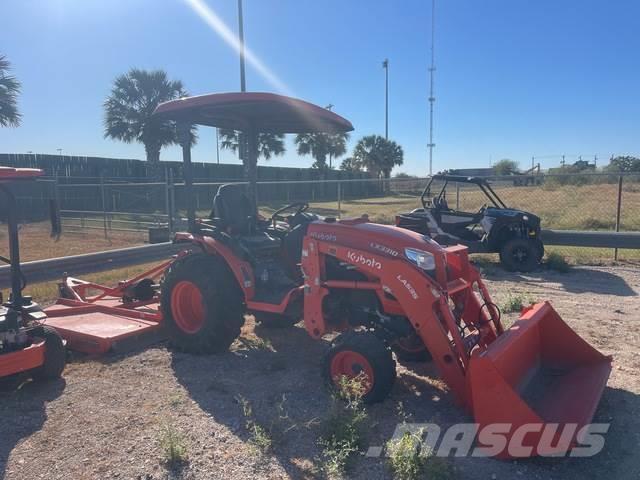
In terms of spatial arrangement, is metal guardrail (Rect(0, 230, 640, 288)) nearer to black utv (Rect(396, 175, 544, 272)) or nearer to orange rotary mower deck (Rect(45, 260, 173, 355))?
orange rotary mower deck (Rect(45, 260, 173, 355))

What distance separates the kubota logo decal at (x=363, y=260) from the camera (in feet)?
12.6

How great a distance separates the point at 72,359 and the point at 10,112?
1909 centimetres

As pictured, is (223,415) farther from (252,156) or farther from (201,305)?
(252,156)

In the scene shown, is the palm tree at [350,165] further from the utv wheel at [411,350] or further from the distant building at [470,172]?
the utv wheel at [411,350]

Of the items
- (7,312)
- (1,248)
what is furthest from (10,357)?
(1,248)

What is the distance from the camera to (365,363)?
366 cm

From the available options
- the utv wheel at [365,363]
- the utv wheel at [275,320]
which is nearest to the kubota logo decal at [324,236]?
the utv wheel at [365,363]

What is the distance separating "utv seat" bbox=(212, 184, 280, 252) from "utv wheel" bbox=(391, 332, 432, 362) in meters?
1.56

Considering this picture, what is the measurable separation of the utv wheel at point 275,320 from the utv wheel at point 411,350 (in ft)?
5.01

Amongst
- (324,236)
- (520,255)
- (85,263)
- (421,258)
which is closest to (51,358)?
(324,236)

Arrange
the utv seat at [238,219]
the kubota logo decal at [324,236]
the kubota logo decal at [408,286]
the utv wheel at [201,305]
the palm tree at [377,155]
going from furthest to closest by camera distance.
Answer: the palm tree at [377,155] → the utv seat at [238,219] → the utv wheel at [201,305] → the kubota logo decal at [324,236] → the kubota logo decal at [408,286]

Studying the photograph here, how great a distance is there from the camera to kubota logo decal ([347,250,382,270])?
151 inches

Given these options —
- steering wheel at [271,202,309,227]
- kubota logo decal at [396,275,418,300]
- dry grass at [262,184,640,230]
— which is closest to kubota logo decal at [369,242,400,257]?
kubota logo decal at [396,275,418,300]

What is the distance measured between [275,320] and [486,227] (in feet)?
17.7
